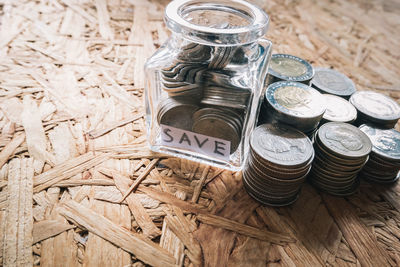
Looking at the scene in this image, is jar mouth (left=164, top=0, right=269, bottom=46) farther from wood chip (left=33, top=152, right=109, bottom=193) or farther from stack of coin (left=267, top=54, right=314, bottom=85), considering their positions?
wood chip (left=33, top=152, right=109, bottom=193)

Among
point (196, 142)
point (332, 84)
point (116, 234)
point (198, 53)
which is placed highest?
point (198, 53)

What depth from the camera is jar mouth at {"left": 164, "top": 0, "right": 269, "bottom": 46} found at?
77cm

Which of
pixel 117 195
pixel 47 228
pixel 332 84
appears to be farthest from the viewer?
pixel 332 84

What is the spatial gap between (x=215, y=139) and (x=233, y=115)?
9 centimetres

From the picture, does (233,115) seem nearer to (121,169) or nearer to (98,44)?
(121,169)

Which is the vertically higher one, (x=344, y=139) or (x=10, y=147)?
(x=344, y=139)

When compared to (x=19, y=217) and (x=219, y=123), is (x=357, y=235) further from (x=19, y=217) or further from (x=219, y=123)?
(x=19, y=217)

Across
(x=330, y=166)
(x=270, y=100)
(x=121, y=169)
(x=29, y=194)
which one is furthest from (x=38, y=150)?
(x=330, y=166)

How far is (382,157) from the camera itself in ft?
3.13

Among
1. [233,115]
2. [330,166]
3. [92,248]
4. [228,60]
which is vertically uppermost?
[228,60]

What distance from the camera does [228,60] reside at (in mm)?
830

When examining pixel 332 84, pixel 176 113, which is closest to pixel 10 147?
pixel 176 113

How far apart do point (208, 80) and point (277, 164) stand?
0.29 m

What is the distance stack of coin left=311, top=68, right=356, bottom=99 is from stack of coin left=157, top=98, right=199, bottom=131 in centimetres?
54
